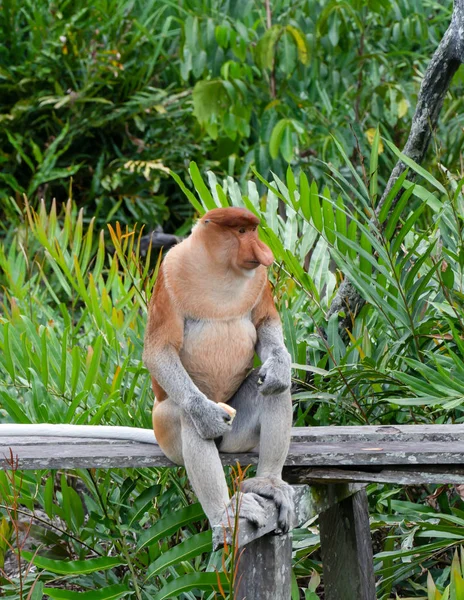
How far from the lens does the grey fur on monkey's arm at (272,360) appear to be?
2.32 m

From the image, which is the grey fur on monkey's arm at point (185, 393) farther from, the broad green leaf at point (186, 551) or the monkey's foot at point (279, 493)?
the broad green leaf at point (186, 551)

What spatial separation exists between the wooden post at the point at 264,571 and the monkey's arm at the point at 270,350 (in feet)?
1.21

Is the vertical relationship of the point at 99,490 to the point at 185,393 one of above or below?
below

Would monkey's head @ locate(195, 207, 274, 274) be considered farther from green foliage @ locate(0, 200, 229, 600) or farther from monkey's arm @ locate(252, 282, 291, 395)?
green foliage @ locate(0, 200, 229, 600)

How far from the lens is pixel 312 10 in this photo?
209 inches

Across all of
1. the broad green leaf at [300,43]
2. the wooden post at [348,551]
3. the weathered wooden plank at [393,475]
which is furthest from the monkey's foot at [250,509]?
the broad green leaf at [300,43]

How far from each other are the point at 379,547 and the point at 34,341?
57.0 inches

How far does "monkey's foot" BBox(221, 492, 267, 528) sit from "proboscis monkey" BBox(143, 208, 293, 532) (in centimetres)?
2

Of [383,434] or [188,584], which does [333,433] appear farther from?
[188,584]

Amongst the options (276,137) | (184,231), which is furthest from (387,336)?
(184,231)

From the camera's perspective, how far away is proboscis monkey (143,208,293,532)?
2.29 metres

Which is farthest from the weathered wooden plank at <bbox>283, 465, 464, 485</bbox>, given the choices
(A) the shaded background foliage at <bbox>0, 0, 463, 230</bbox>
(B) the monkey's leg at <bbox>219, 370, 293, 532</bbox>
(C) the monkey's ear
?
(A) the shaded background foliage at <bbox>0, 0, 463, 230</bbox>

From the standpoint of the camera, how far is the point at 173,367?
2.37 meters

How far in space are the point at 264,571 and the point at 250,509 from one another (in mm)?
169
